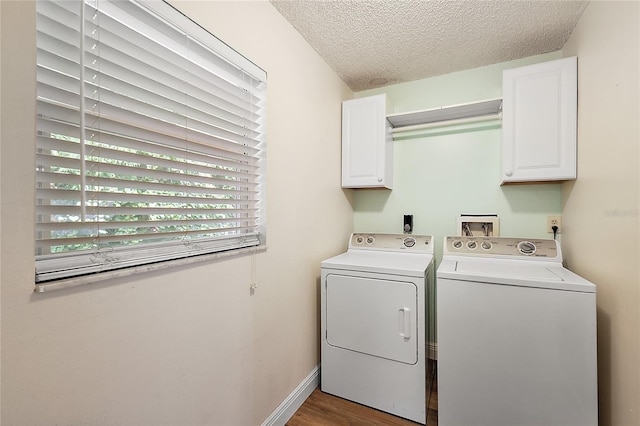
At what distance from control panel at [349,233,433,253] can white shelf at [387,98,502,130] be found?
926mm

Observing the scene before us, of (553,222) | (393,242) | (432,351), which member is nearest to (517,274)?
(553,222)

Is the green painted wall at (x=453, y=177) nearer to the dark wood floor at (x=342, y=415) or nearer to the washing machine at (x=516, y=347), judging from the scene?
the washing machine at (x=516, y=347)

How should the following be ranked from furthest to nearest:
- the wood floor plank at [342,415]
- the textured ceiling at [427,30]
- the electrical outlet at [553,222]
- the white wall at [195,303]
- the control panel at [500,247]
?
the electrical outlet at [553,222] < the control panel at [500,247] < the wood floor plank at [342,415] < the textured ceiling at [427,30] < the white wall at [195,303]

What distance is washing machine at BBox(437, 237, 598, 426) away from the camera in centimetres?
132

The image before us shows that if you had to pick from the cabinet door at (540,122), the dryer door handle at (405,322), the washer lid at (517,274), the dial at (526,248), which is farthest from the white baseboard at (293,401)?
the cabinet door at (540,122)

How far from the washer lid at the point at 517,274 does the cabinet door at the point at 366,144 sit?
2.80ft

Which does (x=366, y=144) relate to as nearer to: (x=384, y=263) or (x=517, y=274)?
(x=384, y=263)

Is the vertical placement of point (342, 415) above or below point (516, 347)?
below

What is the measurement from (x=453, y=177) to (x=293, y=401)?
2001 millimetres

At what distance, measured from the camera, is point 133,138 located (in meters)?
0.95

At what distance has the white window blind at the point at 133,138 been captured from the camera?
2.54ft

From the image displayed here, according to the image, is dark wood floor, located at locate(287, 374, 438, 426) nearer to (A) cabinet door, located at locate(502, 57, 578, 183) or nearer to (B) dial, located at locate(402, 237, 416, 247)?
(B) dial, located at locate(402, 237, 416, 247)

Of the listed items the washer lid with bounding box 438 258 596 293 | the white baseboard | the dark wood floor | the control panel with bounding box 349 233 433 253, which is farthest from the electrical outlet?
the white baseboard

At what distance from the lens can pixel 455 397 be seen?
1.54 m
